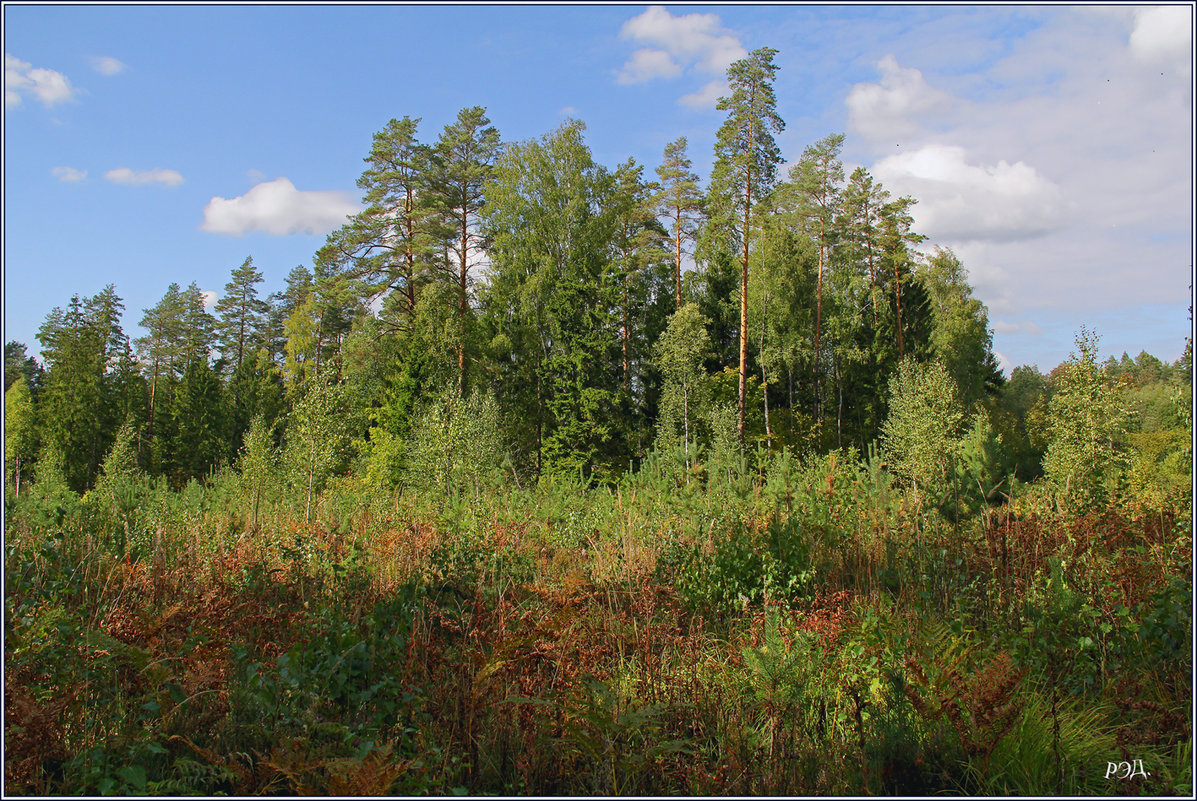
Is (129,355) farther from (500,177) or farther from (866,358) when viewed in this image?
(866,358)

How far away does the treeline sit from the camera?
1010 inches

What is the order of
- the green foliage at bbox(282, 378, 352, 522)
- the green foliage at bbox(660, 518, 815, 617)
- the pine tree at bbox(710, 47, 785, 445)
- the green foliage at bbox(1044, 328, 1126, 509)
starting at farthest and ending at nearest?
the pine tree at bbox(710, 47, 785, 445), the green foliage at bbox(282, 378, 352, 522), the green foliage at bbox(1044, 328, 1126, 509), the green foliage at bbox(660, 518, 815, 617)

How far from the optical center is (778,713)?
3568 mm

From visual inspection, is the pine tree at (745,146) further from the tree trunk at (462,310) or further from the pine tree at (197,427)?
the pine tree at (197,427)

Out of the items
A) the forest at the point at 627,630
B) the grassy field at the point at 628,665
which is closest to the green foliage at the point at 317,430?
the forest at the point at 627,630

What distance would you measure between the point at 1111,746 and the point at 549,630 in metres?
2.94

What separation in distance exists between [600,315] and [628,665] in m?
23.1

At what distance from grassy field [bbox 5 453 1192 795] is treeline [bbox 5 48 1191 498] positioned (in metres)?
13.2

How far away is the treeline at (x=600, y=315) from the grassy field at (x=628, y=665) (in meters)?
13.2

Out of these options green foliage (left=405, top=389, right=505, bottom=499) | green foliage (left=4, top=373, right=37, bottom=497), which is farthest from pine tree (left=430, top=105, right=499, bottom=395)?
green foliage (left=4, top=373, right=37, bottom=497)

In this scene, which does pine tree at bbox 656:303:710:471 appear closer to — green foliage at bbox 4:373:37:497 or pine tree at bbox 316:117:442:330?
pine tree at bbox 316:117:442:330

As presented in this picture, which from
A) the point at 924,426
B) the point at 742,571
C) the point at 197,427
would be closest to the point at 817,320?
the point at 924,426

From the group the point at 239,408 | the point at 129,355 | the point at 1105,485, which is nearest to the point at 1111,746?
the point at 1105,485

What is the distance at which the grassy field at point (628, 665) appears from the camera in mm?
3105
